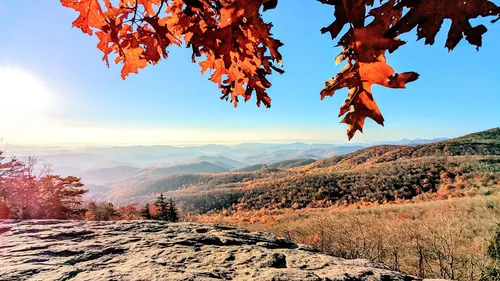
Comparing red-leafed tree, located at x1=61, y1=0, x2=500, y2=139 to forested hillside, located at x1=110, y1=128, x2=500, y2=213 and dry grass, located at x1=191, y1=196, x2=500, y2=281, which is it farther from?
forested hillside, located at x1=110, y1=128, x2=500, y2=213

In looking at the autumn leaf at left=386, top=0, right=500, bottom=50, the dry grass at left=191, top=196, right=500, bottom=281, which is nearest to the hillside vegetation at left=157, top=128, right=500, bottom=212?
the dry grass at left=191, top=196, right=500, bottom=281

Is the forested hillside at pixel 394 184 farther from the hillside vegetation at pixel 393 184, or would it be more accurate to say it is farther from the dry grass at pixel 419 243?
the dry grass at pixel 419 243

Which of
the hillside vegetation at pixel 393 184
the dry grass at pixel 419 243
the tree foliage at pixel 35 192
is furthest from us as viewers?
the hillside vegetation at pixel 393 184

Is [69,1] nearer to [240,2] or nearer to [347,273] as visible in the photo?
[240,2]

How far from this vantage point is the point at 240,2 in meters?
0.87

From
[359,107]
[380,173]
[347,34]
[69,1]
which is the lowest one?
[380,173]

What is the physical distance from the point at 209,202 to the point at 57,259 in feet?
157

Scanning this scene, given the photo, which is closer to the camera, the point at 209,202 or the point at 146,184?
the point at 209,202

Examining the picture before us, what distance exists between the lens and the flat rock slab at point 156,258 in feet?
7.39

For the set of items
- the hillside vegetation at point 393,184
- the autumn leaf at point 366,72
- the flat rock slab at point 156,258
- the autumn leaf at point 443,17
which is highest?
the autumn leaf at point 443,17

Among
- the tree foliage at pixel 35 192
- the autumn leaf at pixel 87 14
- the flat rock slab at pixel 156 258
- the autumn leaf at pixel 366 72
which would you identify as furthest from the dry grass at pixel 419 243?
the tree foliage at pixel 35 192

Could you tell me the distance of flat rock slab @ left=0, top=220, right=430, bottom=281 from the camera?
2252 millimetres

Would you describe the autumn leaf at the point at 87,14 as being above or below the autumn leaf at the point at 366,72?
above

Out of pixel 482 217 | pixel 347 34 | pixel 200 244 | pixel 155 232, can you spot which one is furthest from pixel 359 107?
pixel 482 217
